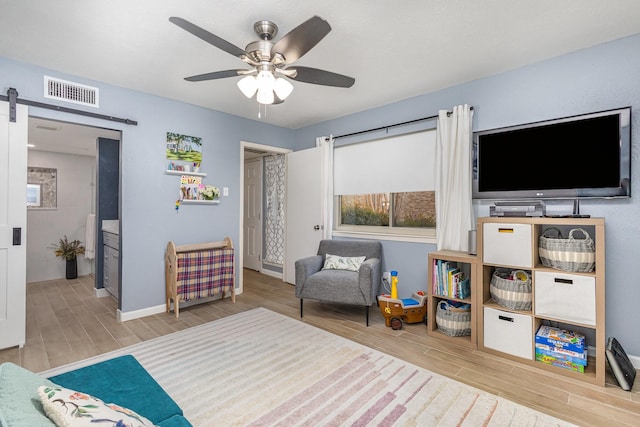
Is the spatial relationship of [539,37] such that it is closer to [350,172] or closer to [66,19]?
[350,172]

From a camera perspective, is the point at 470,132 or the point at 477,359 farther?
the point at 470,132

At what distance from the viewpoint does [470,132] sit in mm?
3041

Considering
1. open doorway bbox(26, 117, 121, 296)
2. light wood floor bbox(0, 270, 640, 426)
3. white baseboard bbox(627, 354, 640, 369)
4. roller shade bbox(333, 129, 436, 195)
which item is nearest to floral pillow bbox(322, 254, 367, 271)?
light wood floor bbox(0, 270, 640, 426)

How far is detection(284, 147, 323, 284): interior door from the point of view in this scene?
14.5 ft

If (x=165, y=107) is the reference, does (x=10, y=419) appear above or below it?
below

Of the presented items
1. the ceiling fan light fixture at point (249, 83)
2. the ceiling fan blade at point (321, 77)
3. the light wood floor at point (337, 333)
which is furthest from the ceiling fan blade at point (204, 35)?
the light wood floor at point (337, 333)

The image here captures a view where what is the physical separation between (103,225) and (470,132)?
15.4 ft

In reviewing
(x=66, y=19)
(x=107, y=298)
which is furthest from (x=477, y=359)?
(x=107, y=298)

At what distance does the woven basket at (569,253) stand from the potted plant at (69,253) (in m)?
6.44

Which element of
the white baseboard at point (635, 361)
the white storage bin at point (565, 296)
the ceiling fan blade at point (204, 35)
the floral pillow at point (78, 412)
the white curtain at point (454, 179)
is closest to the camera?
the floral pillow at point (78, 412)

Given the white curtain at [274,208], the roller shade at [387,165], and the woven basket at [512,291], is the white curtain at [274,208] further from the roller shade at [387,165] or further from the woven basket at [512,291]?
the woven basket at [512,291]

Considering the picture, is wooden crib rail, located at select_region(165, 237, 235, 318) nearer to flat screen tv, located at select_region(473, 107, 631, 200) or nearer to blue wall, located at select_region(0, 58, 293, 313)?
blue wall, located at select_region(0, 58, 293, 313)

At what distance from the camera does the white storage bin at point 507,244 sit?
2420mm

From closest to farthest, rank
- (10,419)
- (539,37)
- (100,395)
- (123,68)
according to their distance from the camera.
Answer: (10,419) < (100,395) < (539,37) < (123,68)
